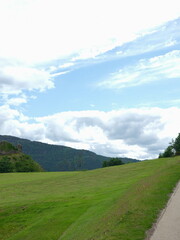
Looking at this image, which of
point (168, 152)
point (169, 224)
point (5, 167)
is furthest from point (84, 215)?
point (5, 167)

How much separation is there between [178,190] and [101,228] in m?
10.7

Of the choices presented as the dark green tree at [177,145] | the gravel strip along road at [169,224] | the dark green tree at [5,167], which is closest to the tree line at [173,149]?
the dark green tree at [177,145]

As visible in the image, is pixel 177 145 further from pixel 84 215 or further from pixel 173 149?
pixel 84 215

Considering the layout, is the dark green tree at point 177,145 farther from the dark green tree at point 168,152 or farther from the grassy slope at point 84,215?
the grassy slope at point 84,215

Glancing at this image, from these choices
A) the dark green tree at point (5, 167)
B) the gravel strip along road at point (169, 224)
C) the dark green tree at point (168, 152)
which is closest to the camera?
the gravel strip along road at point (169, 224)

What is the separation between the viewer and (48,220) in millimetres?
27562

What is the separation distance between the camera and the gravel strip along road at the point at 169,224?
13.3 meters

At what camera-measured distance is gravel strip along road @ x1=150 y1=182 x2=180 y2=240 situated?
525 inches

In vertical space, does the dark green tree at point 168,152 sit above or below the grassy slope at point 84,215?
above

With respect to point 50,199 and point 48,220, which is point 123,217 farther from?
point 50,199

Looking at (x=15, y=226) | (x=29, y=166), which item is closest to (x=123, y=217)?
(x=15, y=226)

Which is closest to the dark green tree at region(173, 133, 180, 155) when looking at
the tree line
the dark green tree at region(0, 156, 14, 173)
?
the tree line

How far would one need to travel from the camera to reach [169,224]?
50.0 ft

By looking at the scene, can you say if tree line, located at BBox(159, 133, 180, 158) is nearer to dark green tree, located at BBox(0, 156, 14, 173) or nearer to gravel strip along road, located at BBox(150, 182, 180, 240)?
dark green tree, located at BBox(0, 156, 14, 173)
